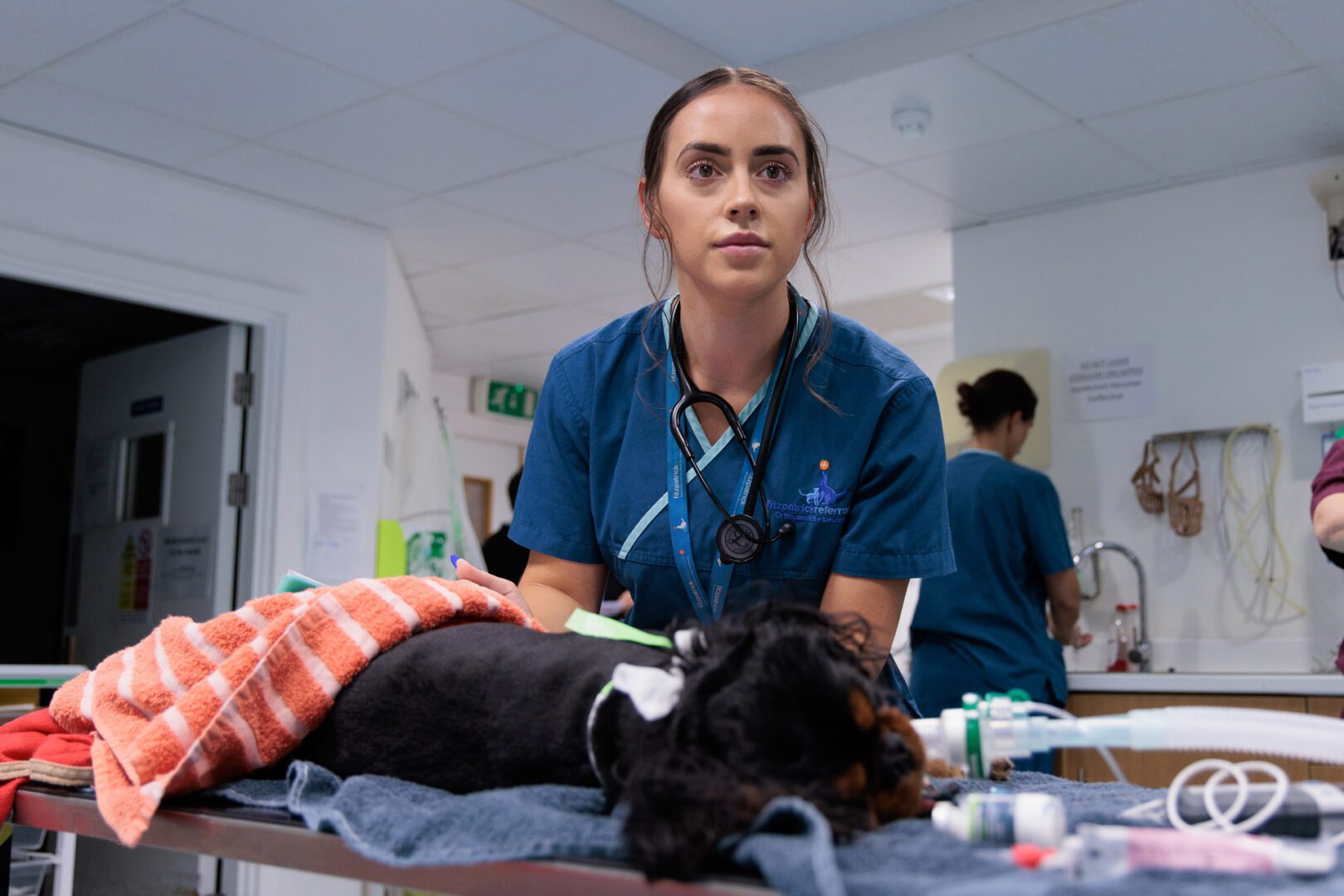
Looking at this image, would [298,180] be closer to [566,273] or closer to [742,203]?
[566,273]

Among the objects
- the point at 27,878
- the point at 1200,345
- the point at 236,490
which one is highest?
the point at 1200,345

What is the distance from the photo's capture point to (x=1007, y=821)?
1.95 feet

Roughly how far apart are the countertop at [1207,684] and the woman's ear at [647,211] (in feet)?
6.72

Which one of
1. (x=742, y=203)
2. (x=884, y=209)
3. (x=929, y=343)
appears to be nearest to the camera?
(x=742, y=203)

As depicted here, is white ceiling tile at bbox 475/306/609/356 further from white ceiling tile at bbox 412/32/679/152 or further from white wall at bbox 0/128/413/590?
white ceiling tile at bbox 412/32/679/152

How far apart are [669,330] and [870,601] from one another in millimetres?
349

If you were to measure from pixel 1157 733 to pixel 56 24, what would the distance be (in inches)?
112

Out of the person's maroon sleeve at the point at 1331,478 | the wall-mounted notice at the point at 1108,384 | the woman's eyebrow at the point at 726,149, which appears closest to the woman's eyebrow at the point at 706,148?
the woman's eyebrow at the point at 726,149

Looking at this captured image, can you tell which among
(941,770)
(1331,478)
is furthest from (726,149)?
(1331,478)

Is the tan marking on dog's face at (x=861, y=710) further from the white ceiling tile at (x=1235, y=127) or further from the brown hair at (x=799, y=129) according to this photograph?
the white ceiling tile at (x=1235, y=127)

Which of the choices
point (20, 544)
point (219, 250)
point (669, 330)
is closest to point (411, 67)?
point (219, 250)

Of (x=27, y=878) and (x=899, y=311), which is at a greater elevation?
(x=899, y=311)

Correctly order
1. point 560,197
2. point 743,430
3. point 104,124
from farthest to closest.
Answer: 1. point 560,197
2. point 104,124
3. point 743,430

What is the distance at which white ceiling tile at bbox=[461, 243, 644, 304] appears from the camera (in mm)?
4508
